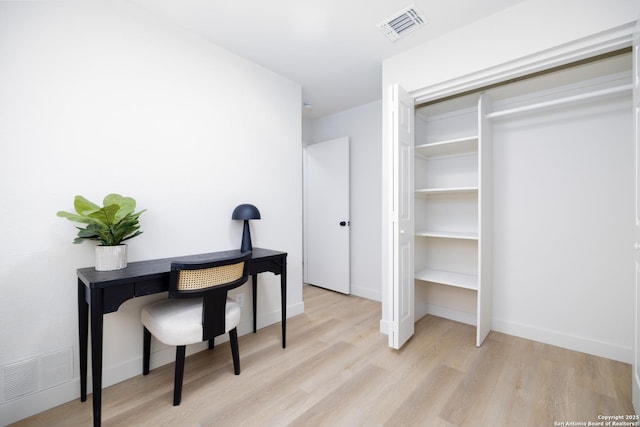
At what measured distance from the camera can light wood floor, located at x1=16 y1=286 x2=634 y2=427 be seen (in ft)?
5.00

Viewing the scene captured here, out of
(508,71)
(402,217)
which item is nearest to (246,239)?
(402,217)

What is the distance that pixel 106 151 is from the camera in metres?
1.80

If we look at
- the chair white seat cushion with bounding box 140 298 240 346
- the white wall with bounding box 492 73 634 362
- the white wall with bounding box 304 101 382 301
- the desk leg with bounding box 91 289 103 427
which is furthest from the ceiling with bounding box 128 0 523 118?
the chair white seat cushion with bounding box 140 298 240 346

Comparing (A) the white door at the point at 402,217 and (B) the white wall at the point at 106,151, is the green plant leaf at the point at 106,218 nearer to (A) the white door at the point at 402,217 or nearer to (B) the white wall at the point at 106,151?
(B) the white wall at the point at 106,151

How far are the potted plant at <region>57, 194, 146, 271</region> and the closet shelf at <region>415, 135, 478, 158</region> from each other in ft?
7.96

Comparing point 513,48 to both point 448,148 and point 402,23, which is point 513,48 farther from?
point 448,148

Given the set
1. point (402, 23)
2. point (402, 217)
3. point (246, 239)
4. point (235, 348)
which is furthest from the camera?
point (246, 239)

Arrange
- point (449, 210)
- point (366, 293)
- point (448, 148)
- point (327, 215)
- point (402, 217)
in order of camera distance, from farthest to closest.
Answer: point (327, 215), point (366, 293), point (449, 210), point (448, 148), point (402, 217)

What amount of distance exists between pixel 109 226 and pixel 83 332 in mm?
684

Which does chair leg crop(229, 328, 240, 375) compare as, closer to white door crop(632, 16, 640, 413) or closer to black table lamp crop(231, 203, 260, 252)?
black table lamp crop(231, 203, 260, 252)

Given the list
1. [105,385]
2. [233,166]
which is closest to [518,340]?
[233,166]

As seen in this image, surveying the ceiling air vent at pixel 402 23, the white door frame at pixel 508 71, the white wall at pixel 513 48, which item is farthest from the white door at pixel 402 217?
the ceiling air vent at pixel 402 23

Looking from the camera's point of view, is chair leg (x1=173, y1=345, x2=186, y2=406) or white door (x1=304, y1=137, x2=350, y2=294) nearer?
chair leg (x1=173, y1=345, x2=186, y2=406)

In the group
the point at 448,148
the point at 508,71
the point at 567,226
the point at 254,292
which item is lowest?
the point at 254,292
